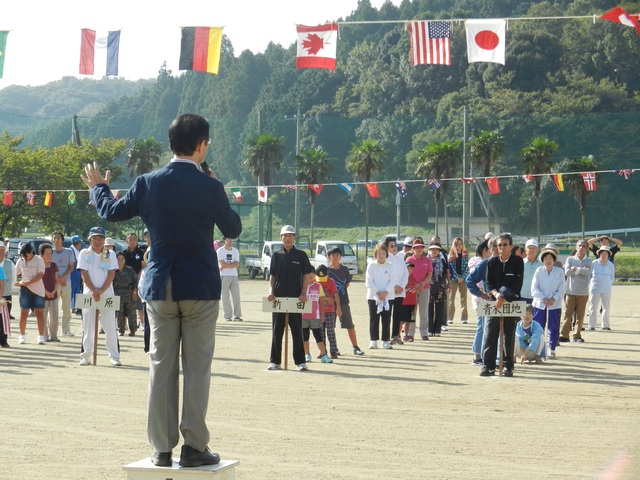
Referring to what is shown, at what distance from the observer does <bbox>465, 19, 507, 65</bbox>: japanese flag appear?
21103mm

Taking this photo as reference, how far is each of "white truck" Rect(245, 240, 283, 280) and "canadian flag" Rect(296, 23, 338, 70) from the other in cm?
2714

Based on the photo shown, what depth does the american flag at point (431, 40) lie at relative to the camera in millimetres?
22000

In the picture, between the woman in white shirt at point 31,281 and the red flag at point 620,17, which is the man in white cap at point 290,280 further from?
the red flag at point 620,17

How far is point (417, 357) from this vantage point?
17.3 metres

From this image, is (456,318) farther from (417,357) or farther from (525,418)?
(525,418)

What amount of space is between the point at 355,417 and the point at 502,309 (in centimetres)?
394

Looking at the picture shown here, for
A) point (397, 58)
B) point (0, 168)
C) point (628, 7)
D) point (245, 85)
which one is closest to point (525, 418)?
point (0, 168)

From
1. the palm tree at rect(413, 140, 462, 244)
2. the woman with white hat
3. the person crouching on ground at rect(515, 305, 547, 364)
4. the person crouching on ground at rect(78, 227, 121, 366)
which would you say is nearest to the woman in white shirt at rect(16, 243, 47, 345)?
the person crouching on ground at rect(78, 227, 121, 366)

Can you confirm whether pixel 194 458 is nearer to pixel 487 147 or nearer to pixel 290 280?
pixel 290 280

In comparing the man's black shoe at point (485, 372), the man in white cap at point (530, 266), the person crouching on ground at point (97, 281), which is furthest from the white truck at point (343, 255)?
the man's black shoe at point (485, 372)

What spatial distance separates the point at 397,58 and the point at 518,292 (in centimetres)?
10176

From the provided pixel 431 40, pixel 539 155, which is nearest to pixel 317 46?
pixel 431 40

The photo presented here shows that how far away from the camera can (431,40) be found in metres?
22.1

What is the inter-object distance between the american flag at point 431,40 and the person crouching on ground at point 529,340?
7.10 metres
